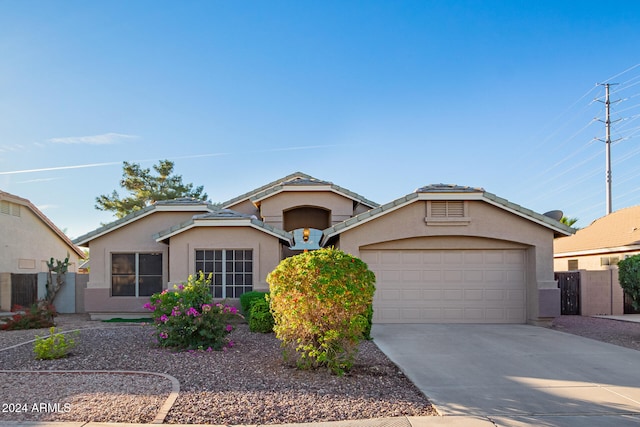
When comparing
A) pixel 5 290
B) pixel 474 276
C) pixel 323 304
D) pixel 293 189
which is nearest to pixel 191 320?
pixel 323 304

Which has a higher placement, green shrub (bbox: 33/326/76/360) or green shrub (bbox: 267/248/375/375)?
green shrub (bbox: 267/248/375/375)

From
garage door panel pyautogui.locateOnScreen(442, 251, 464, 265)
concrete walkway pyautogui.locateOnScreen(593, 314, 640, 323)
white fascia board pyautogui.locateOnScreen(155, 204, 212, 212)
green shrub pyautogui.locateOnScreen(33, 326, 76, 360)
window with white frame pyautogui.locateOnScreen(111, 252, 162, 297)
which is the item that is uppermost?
white fascia board pyautogui.locateOnScreen(155, 204, 212, 212)

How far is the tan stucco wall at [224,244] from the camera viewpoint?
15.1 meters

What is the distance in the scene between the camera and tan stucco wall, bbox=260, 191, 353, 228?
739 inches

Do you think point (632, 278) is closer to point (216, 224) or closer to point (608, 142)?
point (216, 224)

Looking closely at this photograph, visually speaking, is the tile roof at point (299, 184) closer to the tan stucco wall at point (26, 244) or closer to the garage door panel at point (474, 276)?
the garage door panel at point (474, 276)

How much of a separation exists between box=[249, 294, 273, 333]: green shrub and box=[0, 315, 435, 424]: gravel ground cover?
7.23 feet

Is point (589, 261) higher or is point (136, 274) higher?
point (589, 261)

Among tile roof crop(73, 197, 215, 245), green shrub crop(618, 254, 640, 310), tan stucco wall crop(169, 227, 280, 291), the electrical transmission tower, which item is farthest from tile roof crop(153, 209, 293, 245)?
the electrical transmission tower

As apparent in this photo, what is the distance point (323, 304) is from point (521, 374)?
346cm

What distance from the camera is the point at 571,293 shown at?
17.7 m

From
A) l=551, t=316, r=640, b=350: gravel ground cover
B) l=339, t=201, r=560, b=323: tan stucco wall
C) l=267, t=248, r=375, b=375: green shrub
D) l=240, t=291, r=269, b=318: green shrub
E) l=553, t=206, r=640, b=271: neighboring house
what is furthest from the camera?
l=553, t=206, r=640, b=271: neighboring house

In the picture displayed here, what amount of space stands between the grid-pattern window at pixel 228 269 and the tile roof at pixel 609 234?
14.1m

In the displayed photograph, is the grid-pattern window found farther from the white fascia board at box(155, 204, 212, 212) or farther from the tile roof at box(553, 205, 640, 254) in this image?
the tile roof at box(553, 205, 640, 254)
